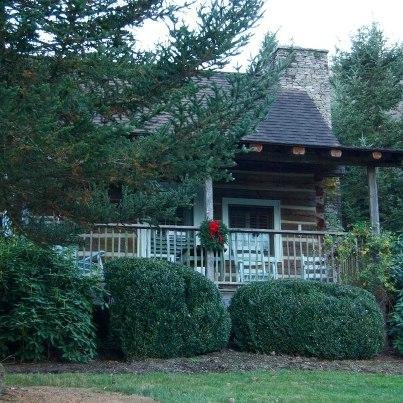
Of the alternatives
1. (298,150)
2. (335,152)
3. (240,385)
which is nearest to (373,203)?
(335,152)

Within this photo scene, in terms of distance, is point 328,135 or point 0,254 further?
point 328,135

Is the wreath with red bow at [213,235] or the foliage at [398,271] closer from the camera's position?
the wreath with red bow at [213,235]

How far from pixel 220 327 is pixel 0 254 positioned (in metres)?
3.71

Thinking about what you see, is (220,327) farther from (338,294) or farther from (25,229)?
(25,229)

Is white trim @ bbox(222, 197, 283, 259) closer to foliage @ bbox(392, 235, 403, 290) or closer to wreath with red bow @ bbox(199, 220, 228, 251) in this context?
wreath with red bow @ bbox(199, 220, 228, 251)

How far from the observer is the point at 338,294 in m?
13.3

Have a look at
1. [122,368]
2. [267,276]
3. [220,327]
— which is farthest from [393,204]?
[122,368]

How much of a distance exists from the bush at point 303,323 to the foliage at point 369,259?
117 cm

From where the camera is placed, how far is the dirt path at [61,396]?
26.2 feet

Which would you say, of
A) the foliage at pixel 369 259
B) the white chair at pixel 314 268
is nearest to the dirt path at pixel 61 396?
the white chair at pixel 314 268

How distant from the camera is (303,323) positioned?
12.8m

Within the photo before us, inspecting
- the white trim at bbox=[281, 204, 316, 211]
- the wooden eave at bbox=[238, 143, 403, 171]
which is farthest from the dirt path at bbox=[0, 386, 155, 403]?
the white trim at bbox=[281, 204, 316, 211]

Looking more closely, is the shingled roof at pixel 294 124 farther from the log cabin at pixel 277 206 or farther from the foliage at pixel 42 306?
the foliage at pixel 42 306

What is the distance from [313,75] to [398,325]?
1063cm
